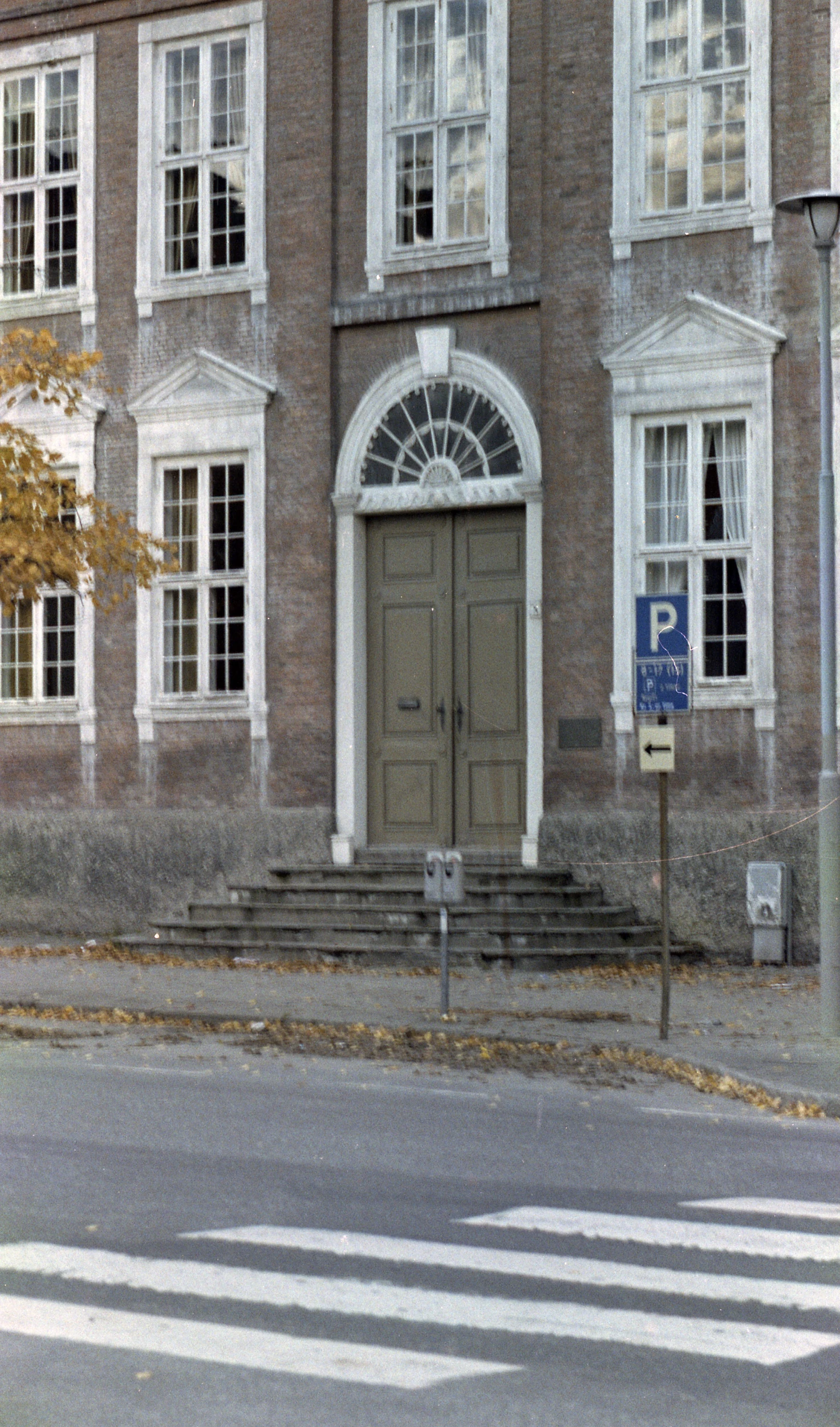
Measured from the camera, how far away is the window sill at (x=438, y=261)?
63.5ft

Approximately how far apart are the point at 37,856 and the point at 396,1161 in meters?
13.7

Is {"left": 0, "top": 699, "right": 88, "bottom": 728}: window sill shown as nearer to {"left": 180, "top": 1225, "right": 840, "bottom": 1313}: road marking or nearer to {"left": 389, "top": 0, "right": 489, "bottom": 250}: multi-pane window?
{"left": 389, "top": 0, "right": 489, "bottom": 250}: multi-pane window

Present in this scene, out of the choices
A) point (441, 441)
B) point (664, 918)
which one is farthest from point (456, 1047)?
point (441, 441)

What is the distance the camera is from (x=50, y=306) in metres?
22.1

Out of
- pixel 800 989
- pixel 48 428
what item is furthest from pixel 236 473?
pixel 800 989

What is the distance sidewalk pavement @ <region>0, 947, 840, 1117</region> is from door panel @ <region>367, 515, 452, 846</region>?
2.81 meters

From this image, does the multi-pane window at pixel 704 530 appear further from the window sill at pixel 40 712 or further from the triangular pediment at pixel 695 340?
the window sill at pixel 40 712

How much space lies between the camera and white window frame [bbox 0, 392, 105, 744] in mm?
21438

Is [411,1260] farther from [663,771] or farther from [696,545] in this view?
[696,545]

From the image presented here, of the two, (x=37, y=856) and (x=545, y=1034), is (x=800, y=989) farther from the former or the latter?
(x=37, y=856)

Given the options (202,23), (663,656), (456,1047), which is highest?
(202,23)

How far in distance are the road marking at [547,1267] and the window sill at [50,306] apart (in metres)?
16.5

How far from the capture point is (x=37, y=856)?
21438 millimetres

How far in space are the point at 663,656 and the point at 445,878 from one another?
8.37 ft
